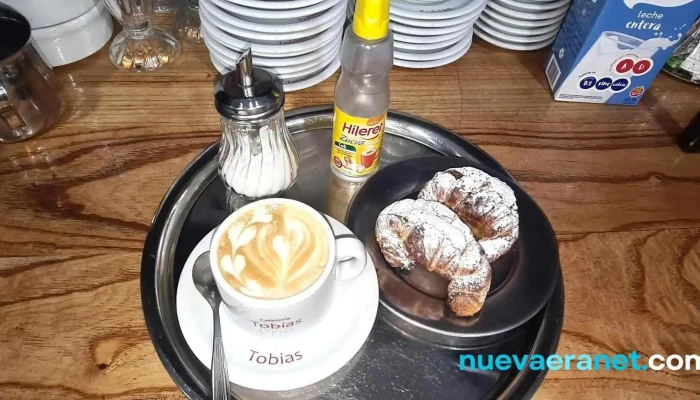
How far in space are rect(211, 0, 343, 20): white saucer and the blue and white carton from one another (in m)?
0.39

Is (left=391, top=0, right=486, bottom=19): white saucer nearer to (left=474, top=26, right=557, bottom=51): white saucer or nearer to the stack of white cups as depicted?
(left=474, top=26, right=557, bottom=51): white saucer

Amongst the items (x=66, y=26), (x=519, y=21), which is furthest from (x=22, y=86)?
(x=519, y=21)

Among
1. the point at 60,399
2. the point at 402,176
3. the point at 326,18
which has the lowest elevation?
the point at 60,399

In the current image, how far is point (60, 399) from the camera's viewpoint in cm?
Result: 59

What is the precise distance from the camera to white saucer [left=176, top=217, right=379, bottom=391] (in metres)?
0.57

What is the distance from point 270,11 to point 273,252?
1.29 ft

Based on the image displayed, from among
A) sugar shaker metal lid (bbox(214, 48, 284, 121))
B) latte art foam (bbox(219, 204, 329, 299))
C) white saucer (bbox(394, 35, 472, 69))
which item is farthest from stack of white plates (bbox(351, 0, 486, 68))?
latte art foam (bbox(219, 204, 329, 299))

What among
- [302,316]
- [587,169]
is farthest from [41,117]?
[587,169]

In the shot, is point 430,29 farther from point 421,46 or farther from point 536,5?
point 536,5

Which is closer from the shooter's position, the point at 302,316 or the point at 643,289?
the point at 302,316

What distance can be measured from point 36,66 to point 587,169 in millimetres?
819

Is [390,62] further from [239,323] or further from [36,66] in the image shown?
[36,66]

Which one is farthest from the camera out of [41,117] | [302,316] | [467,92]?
[467,92]

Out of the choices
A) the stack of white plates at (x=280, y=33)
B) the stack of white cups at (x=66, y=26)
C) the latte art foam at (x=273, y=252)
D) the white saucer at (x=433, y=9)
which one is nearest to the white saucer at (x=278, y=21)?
the stack of white plates at (x=280, y=33)
